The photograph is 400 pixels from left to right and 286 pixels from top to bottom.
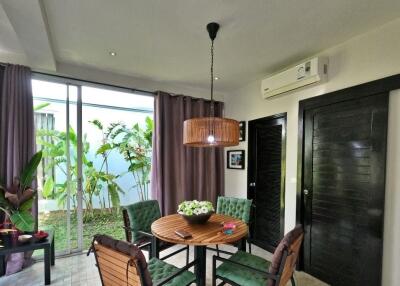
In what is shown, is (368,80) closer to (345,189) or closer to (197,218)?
(345,189)

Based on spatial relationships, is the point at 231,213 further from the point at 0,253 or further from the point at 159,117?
the point at 0,253

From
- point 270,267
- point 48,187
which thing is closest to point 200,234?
point 270,267

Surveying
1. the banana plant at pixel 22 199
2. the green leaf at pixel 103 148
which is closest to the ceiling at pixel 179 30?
the banana plant at pixel 22 199

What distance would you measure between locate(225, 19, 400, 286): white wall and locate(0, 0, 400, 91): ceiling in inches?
5.0

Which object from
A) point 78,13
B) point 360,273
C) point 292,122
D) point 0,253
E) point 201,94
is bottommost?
point 360,273

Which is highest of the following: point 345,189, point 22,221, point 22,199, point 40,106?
point 40,106

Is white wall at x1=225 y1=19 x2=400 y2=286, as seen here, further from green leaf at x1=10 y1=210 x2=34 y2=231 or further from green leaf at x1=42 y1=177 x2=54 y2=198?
green leaf at x1=42 y1=177 x2=54 y2=198

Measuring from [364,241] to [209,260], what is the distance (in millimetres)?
1802

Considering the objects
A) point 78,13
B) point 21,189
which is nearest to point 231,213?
point 21,189

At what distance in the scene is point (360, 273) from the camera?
2.17 m

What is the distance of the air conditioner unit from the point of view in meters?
2.47

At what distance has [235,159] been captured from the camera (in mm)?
3947

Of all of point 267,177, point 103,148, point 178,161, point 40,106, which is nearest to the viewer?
point 40,106

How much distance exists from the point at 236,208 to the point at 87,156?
2.82 metres
